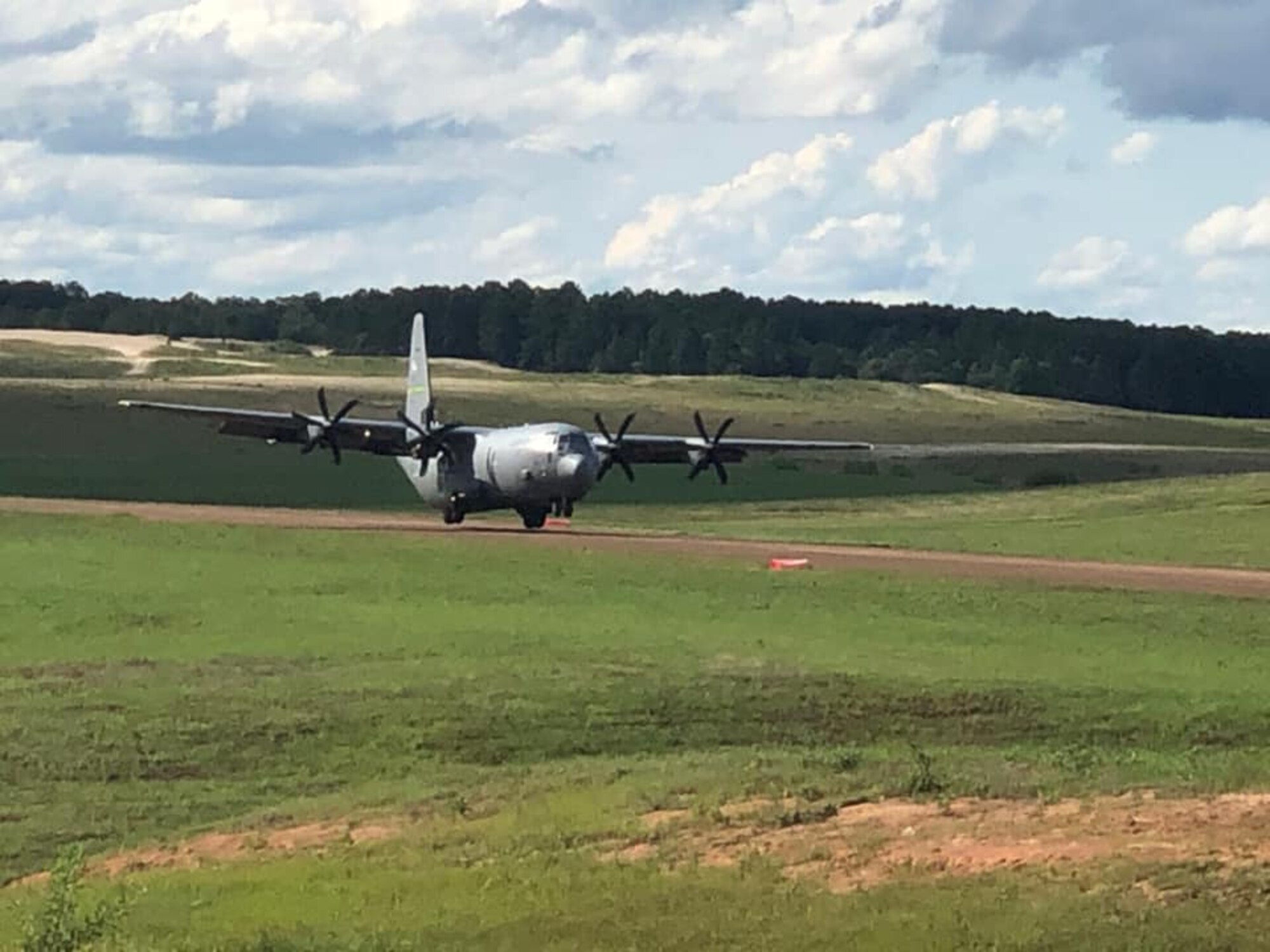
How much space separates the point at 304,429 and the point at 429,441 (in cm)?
324

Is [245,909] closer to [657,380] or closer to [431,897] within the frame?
[431,897]

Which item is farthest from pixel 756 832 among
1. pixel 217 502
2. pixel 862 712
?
pixel 217 502

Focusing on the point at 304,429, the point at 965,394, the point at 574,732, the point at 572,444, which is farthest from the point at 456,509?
the point at 965,394

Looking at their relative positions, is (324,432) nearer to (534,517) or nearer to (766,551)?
(534,517)

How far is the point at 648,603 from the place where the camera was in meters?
39.7

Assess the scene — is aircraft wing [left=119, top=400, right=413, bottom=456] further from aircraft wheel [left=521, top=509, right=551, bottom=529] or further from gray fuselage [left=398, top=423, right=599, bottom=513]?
aircraft wheel [left=521, top=509, right=551, bottom=529]

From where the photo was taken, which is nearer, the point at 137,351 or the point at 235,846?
the point at 235,846

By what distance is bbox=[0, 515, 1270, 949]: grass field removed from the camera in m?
16.4

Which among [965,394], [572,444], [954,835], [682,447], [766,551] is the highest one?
[572,444]

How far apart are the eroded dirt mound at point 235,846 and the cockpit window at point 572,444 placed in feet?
123

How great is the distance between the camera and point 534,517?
6244cm

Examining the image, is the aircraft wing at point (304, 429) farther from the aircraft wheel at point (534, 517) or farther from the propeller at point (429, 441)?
the aircraft wheel at point (534, 517)

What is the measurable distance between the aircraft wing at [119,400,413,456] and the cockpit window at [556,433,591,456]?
698cm

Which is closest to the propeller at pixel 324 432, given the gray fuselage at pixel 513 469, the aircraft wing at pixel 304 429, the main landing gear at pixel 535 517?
the aircraft wing at pixel 304 429
